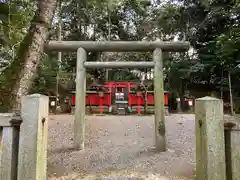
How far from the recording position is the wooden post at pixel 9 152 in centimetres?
192

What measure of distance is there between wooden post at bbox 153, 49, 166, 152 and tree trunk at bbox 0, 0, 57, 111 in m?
2.45

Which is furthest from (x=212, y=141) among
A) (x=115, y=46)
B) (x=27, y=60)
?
(x=115, y=46)

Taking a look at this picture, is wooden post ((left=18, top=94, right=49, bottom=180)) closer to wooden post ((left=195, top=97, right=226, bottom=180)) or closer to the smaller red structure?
wooden post ((left=195, top=97, right=226, bottom=180))

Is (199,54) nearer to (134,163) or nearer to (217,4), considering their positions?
(217,4)

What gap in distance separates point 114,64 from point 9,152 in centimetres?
333

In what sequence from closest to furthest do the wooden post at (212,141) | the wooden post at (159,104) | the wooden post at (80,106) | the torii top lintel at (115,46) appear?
1. the wooden post at (212,141)
2. the wooden post at (159,104)
3. the wooden post at (80,106)
4. the torii top lintel at (115,46)

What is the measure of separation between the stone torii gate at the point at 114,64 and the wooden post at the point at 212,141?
261 centimetres

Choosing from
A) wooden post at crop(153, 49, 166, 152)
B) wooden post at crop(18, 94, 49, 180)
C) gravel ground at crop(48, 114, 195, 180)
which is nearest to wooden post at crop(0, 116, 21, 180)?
wooden post at crop(18, 94, 49, 180)

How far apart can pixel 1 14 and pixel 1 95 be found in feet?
3.91

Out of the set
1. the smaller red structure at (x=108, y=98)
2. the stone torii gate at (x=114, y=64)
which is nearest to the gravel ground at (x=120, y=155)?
the stone torii gate at (x=114, y=64)

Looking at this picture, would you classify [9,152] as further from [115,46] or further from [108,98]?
[108,98]

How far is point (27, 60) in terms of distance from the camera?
2998 millimetres

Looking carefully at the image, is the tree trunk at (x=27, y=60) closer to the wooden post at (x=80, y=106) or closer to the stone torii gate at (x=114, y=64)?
the stone torii gate at (x=114, y=64)

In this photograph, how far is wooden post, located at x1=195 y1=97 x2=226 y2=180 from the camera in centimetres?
192
